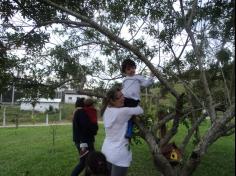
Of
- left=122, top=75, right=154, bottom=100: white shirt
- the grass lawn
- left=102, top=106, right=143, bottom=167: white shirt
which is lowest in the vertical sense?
the grass lawn

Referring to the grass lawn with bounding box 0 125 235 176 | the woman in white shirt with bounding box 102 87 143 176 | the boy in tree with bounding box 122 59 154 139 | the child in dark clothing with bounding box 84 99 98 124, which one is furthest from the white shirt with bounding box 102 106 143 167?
the grass lawn with bounding box 0 125 235 176

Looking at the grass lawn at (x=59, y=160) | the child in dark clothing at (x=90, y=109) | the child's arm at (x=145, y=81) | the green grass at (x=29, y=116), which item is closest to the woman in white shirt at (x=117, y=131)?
the child's arm at (x=145, y=81)

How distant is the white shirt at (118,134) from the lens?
18.4 ft

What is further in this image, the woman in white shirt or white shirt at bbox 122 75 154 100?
white shirt at bbox 122 75 154 100

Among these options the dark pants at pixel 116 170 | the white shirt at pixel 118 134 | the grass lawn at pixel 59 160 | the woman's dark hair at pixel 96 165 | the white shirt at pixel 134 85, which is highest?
the white shirt at pixel 134 85

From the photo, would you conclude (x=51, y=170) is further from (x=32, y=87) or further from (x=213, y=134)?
(x=213, y=134)

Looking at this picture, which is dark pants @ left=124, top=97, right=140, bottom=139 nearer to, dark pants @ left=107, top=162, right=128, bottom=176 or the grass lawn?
dark pants @ left=107, top=162, right=128, bottom=176

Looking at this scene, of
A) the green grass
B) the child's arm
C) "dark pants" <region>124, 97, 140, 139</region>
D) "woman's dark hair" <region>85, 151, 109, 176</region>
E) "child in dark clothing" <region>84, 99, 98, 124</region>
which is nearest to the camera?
"woman's dark hair" <region>85, 151, 109, 176</region>

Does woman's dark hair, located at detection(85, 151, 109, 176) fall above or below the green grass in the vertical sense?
below

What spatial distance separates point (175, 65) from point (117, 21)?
5.20 feet

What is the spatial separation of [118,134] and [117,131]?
0.12 feet

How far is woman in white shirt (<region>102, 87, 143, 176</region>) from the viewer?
5.62 m

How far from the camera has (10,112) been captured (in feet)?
128

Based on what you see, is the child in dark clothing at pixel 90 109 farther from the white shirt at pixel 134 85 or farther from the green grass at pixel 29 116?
the green grass at pixel 29 116
